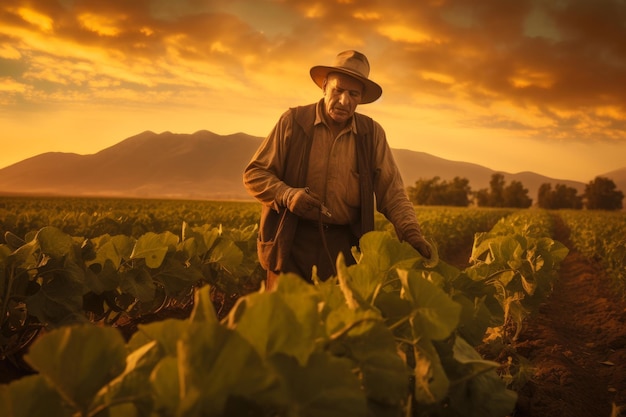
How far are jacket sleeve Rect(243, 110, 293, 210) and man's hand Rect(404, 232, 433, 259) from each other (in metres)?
1.01

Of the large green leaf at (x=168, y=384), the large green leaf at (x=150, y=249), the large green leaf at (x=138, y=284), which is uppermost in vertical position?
the large green leaf at (x=168, y=384)

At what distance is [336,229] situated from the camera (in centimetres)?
368

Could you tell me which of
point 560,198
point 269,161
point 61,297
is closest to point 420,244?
point 269,161

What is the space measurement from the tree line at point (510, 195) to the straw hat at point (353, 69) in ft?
255

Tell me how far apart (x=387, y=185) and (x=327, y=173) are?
476mm

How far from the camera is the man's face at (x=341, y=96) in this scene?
346 centimetres

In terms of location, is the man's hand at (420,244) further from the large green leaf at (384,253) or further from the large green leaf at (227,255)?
the large green leaf at (227,255)

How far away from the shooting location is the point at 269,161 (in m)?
3.64

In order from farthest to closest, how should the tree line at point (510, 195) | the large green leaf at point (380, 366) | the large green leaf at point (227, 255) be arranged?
the tree line at point (510, 195)
the large green leaf at point (227, 255)
the large green leaf at point (380, 366)

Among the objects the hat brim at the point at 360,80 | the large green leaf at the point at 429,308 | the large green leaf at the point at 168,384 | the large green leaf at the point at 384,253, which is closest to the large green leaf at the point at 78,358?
the large green leaf at the point at 168,384

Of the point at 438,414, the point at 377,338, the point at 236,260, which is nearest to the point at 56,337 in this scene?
the point at 377,338

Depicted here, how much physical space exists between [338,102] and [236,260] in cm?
191

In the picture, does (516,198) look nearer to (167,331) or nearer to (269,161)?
(269,161)

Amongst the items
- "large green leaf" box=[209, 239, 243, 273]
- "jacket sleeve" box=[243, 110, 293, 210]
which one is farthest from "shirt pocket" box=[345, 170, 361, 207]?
"large green leaf" box=[209, 239, 243, 273]
